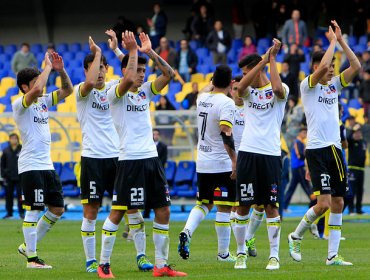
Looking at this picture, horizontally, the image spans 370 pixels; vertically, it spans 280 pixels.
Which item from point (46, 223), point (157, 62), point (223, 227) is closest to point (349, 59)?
point (157, 62)

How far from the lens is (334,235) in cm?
1334

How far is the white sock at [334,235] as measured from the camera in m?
13.3

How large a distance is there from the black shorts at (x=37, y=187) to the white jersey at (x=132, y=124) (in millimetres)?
1603

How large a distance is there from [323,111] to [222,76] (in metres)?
1.42

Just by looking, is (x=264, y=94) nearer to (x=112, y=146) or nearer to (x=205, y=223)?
(x=112, y=146)

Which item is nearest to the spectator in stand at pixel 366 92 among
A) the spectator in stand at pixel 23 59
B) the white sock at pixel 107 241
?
the spectator in stand at pixel 23 59

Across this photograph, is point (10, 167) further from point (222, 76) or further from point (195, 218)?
point (222, 76)

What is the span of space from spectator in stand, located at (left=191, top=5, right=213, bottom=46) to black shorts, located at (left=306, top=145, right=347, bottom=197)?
73.5 ft

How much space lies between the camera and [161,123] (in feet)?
87.1

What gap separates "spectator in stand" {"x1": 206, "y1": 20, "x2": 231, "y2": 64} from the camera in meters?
34.2

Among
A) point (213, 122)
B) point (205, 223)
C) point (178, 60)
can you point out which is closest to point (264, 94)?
point (213, 122)

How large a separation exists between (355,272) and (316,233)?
19.9ft

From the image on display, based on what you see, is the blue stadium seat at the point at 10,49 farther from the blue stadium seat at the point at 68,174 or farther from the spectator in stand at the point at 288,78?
the spectator in stand at the point at 288,78

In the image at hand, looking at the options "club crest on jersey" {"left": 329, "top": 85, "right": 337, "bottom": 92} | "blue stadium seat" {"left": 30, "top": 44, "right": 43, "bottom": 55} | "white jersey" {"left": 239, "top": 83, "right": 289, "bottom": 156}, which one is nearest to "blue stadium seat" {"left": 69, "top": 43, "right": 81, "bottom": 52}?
"blue stadium seat" {"left": 30, "top": 44, "right": 43, "bottom": 55}
